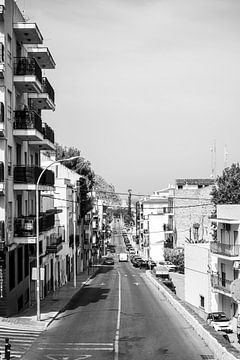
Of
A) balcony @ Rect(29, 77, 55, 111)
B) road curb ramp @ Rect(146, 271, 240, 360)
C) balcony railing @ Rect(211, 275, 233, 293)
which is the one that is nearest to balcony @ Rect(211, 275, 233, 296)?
balcony railing @ Rect(211, 275, 233, 293)

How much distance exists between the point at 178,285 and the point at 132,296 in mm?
24763

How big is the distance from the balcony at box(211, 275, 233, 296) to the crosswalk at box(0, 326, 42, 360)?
22184mm

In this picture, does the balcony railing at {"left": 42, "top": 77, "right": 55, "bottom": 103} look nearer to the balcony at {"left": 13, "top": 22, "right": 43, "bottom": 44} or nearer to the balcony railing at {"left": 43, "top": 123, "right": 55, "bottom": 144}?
the balcony railing at {"left": 43, "top": 123, "right": 55, "bottom": 144}

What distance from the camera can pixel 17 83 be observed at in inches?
1559

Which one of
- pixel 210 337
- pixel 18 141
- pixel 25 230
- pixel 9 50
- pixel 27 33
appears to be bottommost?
pixel 210 337

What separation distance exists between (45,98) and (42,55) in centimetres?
306

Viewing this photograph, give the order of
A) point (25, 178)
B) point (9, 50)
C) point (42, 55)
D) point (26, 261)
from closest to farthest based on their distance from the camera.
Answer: point (9, 50)
point (25, 178)
point (42, 55)
point (26, 261)

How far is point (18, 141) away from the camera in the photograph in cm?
4156

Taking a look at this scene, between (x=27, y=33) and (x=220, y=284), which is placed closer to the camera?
(x=27, y=33)

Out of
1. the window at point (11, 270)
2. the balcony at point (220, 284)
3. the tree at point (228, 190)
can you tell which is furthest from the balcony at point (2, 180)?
the tree at point (228, 190)

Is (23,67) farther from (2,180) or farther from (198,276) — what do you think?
(198,276)

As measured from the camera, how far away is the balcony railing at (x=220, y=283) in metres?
52.8

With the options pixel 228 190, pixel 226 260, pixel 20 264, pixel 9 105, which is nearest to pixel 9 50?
pixel 9 105

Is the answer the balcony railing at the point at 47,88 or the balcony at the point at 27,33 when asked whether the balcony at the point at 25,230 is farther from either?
the balcony at the point at 27,33
